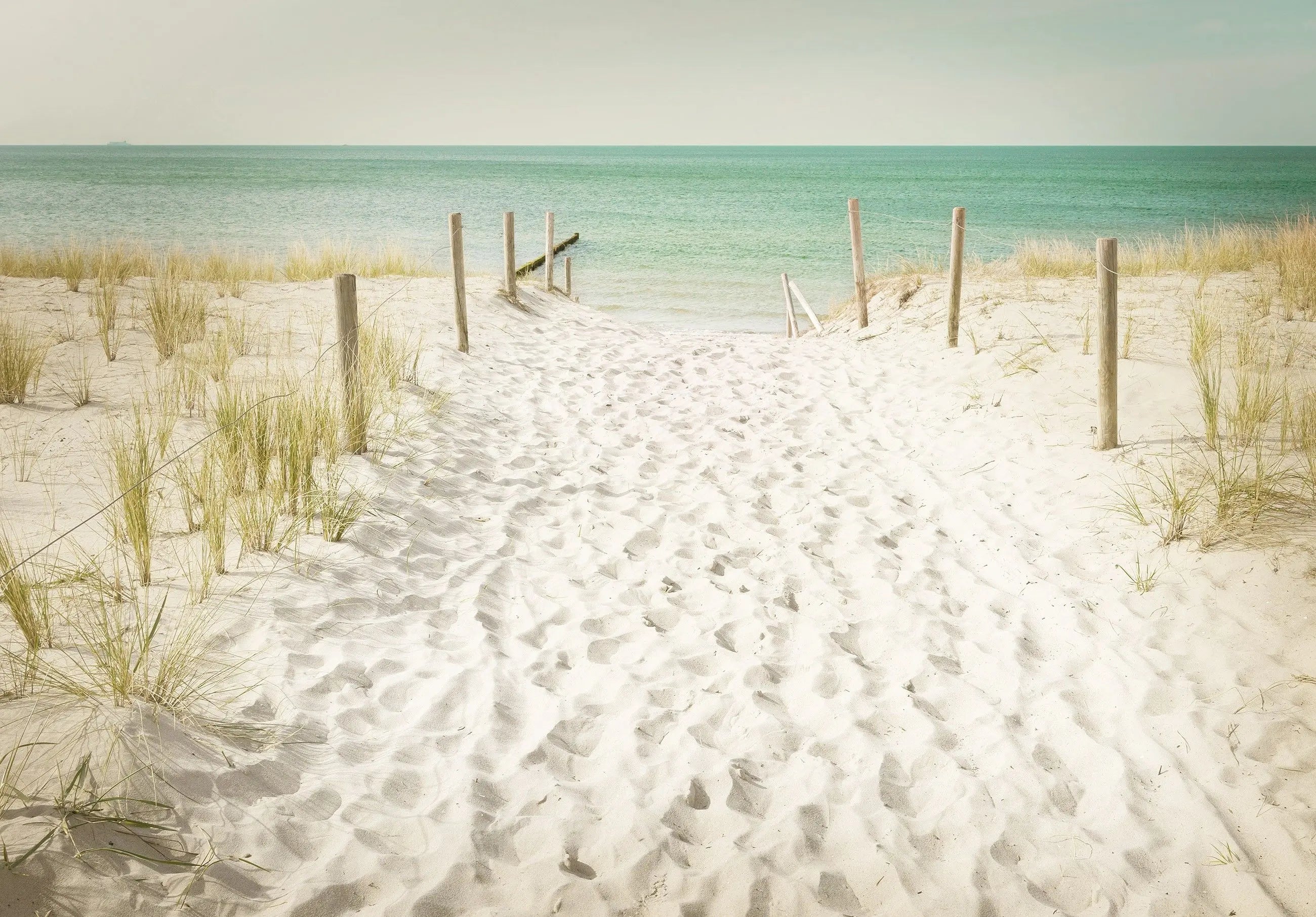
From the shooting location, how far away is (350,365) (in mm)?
5551

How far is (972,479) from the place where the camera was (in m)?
5.84

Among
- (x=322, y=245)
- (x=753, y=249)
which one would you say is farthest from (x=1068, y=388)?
(x=753, y=249)

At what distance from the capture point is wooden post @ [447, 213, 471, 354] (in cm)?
→ 834

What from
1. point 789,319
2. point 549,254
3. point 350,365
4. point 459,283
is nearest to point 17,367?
point 350,365

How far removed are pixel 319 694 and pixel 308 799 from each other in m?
0.59

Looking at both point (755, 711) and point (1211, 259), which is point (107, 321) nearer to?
point (755, 711)

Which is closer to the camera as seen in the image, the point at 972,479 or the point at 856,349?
the point at 972,479

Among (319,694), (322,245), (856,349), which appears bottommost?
(319,694)

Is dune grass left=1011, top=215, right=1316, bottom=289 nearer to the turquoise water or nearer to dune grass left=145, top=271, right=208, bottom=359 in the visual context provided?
the turquoise water

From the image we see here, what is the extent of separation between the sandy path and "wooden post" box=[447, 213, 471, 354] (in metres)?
3.04

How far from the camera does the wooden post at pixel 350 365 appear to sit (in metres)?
5.40

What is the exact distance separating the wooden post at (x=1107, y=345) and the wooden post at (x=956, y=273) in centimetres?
252

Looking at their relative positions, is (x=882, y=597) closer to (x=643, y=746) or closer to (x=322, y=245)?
(x=643, y=746)

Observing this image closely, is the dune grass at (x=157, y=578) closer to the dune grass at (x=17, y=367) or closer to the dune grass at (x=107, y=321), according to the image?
the dune grass at (x=17, y=367)
